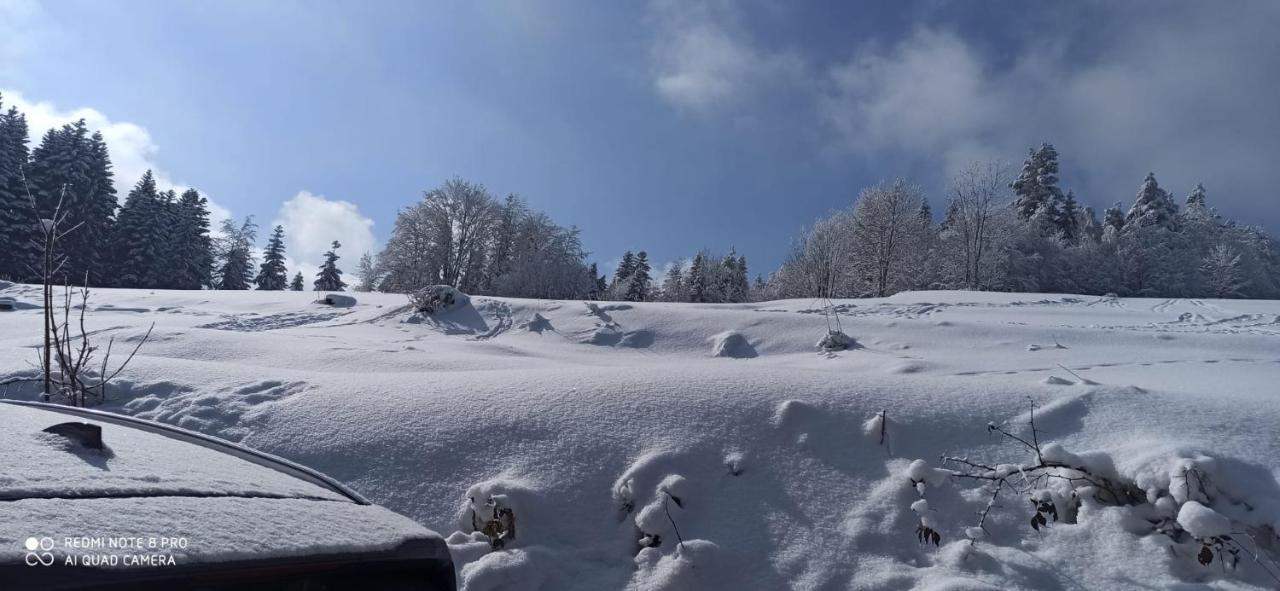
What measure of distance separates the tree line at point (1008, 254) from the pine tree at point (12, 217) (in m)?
41.3

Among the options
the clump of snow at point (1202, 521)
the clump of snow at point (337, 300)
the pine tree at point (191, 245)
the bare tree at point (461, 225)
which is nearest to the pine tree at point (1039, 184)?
the bare tree at point (461, 225)

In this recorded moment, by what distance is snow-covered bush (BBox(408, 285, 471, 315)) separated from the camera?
882 cm

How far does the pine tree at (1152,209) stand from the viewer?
34.2m

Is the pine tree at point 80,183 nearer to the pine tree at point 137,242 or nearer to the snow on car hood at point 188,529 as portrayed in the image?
the pine tree at point 137,242

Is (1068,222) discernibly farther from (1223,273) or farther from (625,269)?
(625,269)

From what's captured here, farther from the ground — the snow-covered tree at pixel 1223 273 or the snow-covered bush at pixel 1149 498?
the snow-covered tree at pixel 1223 273

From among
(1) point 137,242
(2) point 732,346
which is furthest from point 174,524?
(1) point 137,242

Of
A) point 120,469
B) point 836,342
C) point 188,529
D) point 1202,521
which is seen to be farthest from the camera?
point 836,342

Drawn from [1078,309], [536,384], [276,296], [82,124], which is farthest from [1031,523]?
[82,124]

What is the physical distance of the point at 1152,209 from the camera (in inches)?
1363

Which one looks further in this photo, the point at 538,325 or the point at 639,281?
the point at 639,281

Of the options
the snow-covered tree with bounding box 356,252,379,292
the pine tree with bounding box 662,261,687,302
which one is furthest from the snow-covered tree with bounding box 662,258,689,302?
the snow-covered tree with bounding box 356,252,379,292

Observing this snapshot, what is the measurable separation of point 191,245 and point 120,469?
45.0 metres

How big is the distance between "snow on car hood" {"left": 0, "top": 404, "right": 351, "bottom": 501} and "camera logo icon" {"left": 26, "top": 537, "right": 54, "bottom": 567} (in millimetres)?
158
